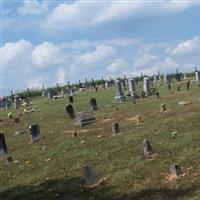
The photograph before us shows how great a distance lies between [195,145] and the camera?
18.7 m

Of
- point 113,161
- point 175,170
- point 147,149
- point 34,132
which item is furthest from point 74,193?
point 34,132

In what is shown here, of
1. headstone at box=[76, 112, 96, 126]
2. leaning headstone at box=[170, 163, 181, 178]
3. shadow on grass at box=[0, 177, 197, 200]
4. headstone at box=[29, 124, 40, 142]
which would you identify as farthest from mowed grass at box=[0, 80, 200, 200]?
headstone at box=[76, 112, 96, 126]

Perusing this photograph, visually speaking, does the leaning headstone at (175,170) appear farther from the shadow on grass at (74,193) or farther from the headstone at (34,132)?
the headstone at (34,132)

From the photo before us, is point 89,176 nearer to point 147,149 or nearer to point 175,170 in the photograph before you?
point 147,149

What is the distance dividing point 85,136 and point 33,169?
5.15m

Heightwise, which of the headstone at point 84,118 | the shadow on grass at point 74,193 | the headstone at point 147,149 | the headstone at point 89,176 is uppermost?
the headstone at point 84,118

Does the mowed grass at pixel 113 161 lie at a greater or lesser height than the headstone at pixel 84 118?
lesser

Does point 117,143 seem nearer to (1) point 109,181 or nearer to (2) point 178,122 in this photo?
(2) point 178,122

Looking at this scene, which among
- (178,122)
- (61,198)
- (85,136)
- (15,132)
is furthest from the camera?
(15,132)

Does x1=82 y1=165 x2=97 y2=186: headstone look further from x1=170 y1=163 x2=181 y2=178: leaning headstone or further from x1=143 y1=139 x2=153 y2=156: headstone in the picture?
x1=170 y1=163 x2=181 y2=178: leaning headstone

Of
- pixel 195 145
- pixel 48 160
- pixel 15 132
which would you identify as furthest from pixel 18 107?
pixel 195 145

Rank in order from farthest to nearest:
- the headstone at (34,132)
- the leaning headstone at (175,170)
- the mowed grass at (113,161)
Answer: the headstone at (34,132)
the mowed grass at (113,161)
the leaning headstone at (175,170)

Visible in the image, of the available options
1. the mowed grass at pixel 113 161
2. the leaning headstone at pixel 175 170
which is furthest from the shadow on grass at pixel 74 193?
the leaning headstone at pixel 175 170

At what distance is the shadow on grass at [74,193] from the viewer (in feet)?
49.1
